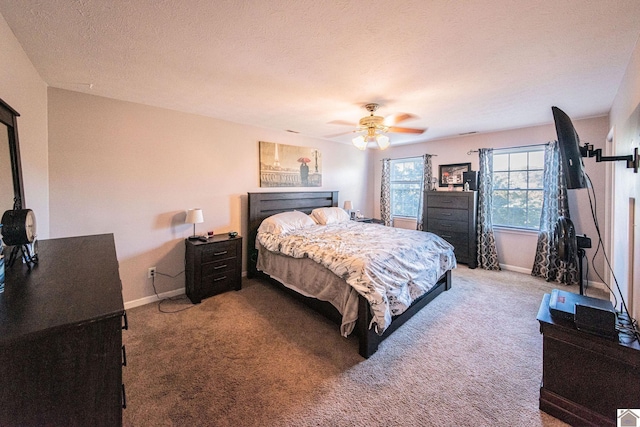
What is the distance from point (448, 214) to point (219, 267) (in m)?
3.93

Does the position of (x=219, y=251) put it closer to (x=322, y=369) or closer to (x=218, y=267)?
(x=218, y=267)

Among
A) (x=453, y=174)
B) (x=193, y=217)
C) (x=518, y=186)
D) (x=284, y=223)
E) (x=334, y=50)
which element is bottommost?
(x=284, y=223)

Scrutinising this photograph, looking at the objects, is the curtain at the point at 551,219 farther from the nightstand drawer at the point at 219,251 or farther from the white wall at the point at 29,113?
the white wall at the point at 29,113

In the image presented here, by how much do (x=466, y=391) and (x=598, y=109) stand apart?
3.75 m

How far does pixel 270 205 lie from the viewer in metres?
4.12

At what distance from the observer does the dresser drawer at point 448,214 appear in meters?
4.44

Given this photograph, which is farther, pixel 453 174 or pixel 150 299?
pixel 453 174

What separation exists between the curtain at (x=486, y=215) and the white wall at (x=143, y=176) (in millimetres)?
3792

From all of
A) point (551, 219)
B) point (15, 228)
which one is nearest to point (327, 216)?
point (551, 219)

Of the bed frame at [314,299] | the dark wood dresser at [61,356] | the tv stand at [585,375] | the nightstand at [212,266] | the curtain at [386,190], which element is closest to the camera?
the dark wood dresser at [61,356]

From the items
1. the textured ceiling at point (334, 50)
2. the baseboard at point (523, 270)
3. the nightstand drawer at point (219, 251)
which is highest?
the textured ceiling at point (334, 50)

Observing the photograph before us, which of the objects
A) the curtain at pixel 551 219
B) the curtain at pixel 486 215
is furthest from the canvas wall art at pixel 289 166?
the curtain at pixel 551 219

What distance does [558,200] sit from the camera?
12.2 feet

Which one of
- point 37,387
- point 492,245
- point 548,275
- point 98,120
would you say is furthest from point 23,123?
point 548,275
